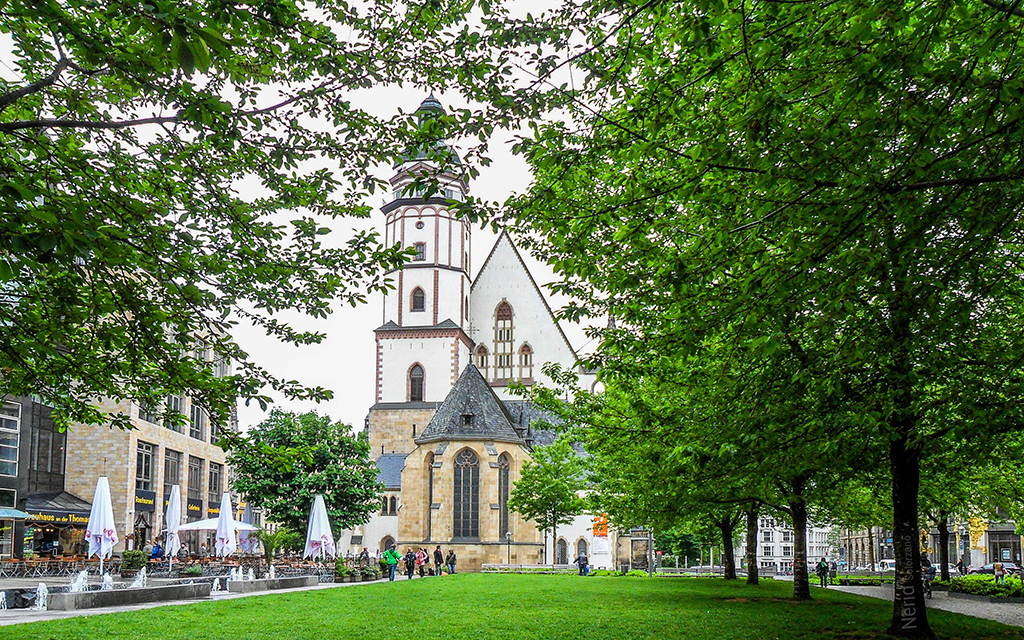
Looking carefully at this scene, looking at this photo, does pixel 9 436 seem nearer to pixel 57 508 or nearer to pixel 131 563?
pixel 57 508

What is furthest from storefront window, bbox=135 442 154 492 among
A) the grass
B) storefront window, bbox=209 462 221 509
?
the grass

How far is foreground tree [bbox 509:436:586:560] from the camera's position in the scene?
1869 inches

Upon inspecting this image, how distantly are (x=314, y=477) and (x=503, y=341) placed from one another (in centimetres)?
2923

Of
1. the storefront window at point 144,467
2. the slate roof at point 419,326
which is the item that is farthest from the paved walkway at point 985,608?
the slate roof at point 419,326

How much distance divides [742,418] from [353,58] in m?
6.18

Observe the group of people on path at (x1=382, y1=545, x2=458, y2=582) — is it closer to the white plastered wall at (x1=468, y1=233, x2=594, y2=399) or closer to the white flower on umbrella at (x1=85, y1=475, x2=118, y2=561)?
the white flower on umbrella at (x1=85, y1=475, x2=118, y2=561)

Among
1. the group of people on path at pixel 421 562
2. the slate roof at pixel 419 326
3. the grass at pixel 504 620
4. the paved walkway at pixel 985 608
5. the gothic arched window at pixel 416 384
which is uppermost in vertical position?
the slate roof at pixel 419 326

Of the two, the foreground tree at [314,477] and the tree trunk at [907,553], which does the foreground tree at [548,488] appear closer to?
the foreground tree at [314,477]

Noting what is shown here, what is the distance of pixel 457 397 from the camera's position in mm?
58188

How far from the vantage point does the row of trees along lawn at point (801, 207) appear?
785 centimetres

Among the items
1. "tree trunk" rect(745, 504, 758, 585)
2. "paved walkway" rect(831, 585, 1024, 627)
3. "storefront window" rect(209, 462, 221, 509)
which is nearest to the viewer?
Result: "paved walkway" rect(831, 585, 1024, 627)

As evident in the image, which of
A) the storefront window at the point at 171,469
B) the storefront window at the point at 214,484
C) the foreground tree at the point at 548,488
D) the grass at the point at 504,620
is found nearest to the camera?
the grass at the point at 504,620

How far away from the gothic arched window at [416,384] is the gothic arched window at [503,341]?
572cm

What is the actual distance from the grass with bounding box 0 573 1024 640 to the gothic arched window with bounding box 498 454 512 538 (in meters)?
31.2
